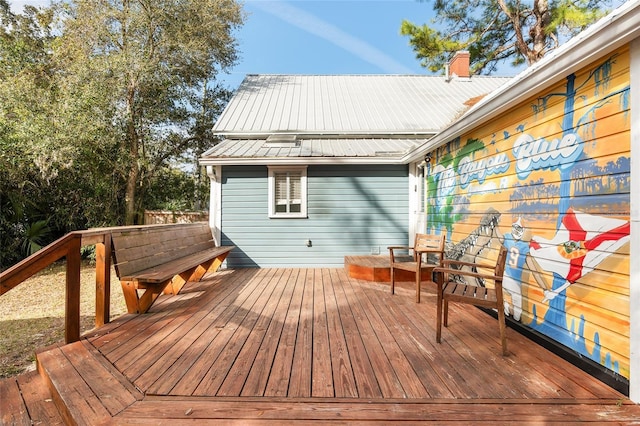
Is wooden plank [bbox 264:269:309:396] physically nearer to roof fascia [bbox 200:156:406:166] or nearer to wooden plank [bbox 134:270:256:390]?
wooden plank [bbox 134:270:256:390]

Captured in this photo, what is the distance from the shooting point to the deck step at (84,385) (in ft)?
5.25

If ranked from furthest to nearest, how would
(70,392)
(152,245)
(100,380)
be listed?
(152,245), (100,380), (70,392)

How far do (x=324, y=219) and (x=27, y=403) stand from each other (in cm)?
476

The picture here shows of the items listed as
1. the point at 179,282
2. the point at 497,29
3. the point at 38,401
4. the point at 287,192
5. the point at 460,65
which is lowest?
the point at 38,401

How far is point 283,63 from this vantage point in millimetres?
12648

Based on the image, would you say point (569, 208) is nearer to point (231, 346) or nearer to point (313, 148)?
point (231, 346)

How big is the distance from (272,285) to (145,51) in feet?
26.4

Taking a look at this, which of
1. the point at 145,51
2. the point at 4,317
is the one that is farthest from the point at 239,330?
the point at 145,51

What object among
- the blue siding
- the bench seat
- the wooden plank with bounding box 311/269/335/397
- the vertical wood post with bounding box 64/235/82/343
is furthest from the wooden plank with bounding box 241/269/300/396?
the blue siding

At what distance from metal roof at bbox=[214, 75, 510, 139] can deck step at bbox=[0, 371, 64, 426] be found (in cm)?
569

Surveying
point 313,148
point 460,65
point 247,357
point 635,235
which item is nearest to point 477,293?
point 635,235

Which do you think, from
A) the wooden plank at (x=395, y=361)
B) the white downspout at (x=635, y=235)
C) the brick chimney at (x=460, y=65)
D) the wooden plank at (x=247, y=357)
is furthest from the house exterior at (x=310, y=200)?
the brick chimney at (x=460, y=65)

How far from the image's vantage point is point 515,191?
285 cm

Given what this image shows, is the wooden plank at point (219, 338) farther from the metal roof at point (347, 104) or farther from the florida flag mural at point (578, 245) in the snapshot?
the metal roof at point (347, 104)
